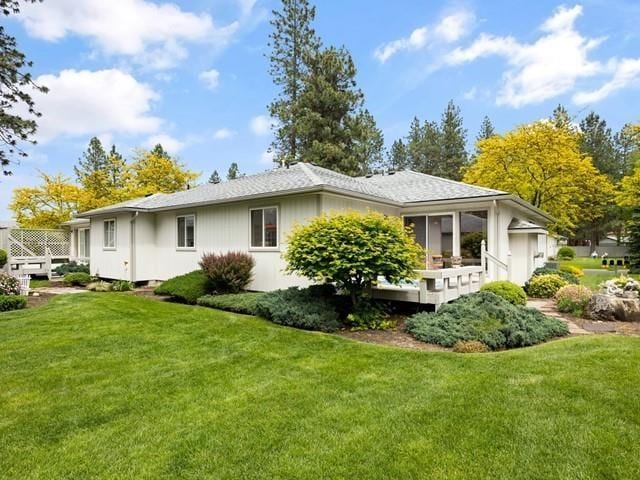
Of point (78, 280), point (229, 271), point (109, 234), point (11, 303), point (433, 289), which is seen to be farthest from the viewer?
point (109, 234)

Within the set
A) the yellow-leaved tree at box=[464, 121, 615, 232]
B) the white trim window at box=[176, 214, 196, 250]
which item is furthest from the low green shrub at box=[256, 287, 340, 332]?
the yellow-leaved tree at box=[464, 121, 615, 232]

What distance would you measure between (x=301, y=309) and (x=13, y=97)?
10.3m

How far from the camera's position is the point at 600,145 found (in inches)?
1435

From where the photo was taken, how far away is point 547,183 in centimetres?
2152

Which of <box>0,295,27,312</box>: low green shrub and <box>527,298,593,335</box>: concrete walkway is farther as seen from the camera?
<box>0,295,27,312</box>: low green shrub

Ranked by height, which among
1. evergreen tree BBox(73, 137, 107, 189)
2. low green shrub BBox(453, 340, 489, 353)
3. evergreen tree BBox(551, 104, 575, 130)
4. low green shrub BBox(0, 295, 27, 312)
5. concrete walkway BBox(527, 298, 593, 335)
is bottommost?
concrete walkway BBox(527, 298, 593, 335)

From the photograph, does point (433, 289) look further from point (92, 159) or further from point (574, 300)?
point (92, 159)

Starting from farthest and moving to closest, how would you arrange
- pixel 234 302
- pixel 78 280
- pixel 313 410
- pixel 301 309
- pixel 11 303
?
pixel 78 280 → pixel 234 302 → pixel 11 303 → pixel 301 309 → pixel 313 410

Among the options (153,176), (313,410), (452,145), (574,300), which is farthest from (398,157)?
(313,410)

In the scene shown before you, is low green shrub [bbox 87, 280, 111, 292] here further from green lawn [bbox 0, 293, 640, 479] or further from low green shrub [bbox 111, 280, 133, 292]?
green lawn [bbox 0, 293, 640, 479]

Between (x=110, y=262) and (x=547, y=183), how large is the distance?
2289 cm

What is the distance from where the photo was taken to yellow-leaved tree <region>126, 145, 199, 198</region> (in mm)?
26734

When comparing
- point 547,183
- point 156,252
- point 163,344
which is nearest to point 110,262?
point 156,252

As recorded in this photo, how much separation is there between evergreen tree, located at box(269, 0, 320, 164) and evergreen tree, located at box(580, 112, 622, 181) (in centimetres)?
2766
